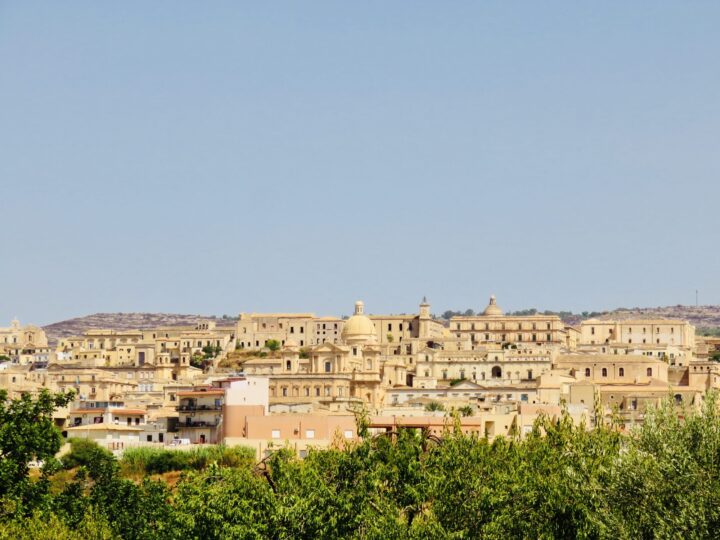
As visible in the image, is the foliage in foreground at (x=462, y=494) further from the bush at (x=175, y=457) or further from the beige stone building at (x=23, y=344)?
the beige stone building at (x=23, y=344)

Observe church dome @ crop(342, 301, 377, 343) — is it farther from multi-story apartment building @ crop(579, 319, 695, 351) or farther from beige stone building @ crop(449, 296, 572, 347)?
multi-story apartment building @ crop(579, 319, 695, 351)

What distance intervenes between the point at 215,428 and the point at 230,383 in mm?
2204

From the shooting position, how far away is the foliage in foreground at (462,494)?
103 ft

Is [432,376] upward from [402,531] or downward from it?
upward

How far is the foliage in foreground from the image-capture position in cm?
3133

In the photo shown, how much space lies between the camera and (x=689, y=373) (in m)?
111

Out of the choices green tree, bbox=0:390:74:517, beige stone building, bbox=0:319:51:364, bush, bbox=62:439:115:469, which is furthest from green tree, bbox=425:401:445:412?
beige stone building, bbox=0:319:51:364

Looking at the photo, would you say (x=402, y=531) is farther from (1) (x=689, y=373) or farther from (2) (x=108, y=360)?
(2) (x=108, y=360)

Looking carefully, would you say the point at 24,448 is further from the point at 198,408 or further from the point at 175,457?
the point at 198,408

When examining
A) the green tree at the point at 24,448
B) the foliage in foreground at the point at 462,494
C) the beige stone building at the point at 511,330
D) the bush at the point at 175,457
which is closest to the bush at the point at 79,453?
the bush at the point at 175,457

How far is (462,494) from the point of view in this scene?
36.8m

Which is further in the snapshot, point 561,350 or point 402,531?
point 561,350

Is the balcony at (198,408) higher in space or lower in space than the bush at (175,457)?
higher

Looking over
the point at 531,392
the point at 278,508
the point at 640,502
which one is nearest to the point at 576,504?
the point at 640,502
